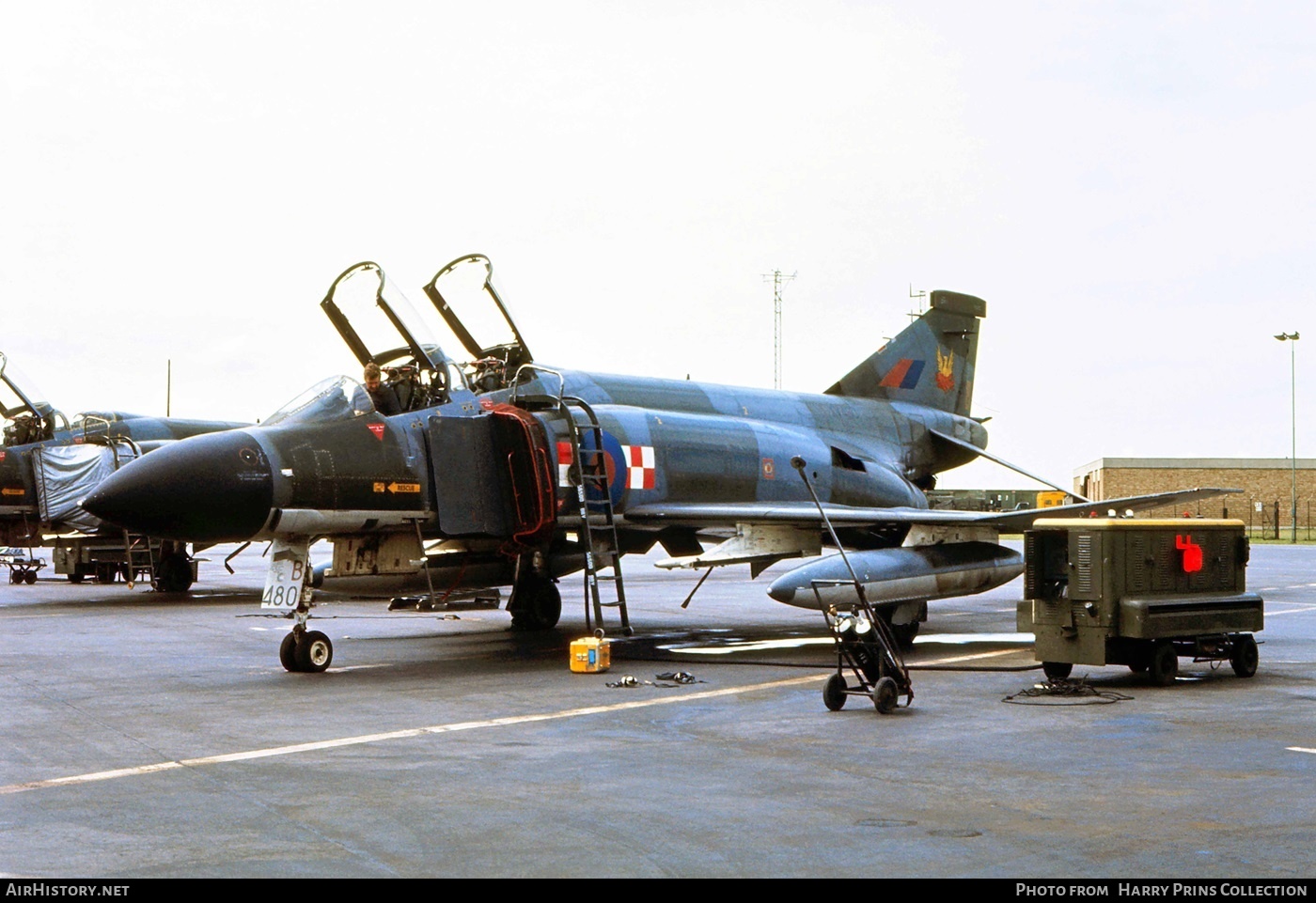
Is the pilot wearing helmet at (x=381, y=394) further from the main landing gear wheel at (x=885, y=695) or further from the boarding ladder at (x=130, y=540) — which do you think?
the boarding ladder at (x=130, y=540)

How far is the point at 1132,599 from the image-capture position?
37.4 ft

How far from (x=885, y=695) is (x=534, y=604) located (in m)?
8.05

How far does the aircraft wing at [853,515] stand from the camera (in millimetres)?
14719

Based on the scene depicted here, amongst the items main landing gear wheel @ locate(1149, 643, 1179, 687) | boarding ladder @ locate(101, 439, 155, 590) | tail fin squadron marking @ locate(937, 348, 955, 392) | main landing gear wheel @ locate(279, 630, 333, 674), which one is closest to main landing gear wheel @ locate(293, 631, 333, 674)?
main landing gear wheel @ locate(279, 630, 333, 674)

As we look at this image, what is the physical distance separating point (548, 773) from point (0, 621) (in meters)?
14.8

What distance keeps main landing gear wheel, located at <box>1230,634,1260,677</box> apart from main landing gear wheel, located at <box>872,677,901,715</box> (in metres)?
4.02

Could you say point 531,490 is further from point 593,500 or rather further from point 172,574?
point 172,574

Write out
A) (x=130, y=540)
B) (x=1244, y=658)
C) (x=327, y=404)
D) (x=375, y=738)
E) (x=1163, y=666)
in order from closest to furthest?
(x=375, y=738) < (x=1163, y=666) < (x=1244, y=658) < (x=327, y=404) < (x=130, y=540)

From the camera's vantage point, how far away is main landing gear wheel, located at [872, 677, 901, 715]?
9977 millimetres

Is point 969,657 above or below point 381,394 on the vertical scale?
below

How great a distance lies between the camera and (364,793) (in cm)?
704

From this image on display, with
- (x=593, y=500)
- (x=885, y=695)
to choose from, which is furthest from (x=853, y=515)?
(x=885, y=695)
